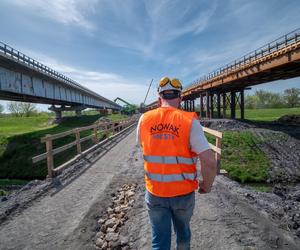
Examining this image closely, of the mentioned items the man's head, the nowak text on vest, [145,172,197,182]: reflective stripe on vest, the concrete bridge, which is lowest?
[145,172,197,182]: reflective stripe on vest

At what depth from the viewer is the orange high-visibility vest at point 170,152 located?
2256 mm

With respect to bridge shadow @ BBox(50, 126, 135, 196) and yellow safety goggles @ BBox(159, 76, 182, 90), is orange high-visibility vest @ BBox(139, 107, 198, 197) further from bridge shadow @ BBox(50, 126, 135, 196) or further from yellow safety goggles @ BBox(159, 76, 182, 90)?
bridge shadow @ BBox(50, 126, 135, 196)

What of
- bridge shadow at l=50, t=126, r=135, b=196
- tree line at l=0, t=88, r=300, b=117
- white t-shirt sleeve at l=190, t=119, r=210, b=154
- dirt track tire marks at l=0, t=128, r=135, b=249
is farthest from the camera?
tree line at l=0, t=88, r=300, b=117

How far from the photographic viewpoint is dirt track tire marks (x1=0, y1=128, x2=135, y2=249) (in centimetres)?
396

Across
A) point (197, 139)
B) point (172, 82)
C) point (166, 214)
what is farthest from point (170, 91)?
point (166, 214)

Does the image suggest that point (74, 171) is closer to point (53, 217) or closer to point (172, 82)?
point (53, 217)

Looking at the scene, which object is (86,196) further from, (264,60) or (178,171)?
(264,60)

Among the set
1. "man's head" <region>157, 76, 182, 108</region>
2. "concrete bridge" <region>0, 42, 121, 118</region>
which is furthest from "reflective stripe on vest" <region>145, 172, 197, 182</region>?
"concrete bridge" <region>0, 42, 121, 118</region>

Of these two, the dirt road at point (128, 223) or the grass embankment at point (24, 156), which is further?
the grass embankment at point (24, 156)

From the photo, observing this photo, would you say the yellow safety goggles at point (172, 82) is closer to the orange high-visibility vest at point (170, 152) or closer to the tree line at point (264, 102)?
the orange high-visibility vest at point (170, 152)

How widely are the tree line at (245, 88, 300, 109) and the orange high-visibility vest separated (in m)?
103

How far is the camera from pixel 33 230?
431 cm

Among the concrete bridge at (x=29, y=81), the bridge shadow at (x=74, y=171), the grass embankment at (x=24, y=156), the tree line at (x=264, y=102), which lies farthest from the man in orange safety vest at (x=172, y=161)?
the tree line at (x=264, y=102)

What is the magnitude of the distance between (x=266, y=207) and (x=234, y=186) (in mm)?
1337
